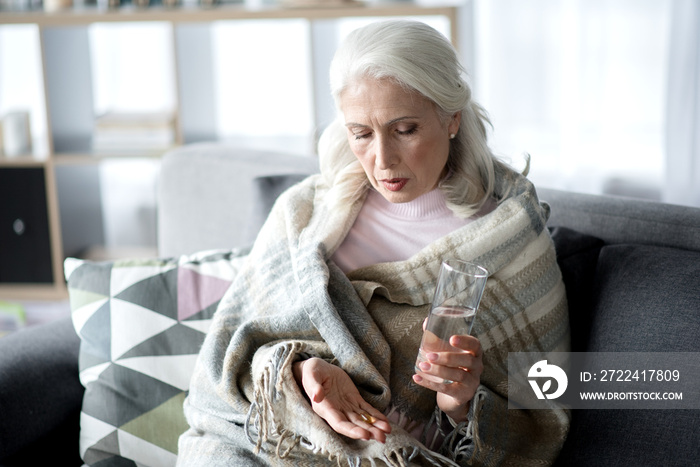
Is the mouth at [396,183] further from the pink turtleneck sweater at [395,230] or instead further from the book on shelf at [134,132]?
the book on shelf at [134,132]

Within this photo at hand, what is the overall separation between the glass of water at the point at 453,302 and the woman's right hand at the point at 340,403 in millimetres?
180

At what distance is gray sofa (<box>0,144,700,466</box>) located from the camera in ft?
4.25

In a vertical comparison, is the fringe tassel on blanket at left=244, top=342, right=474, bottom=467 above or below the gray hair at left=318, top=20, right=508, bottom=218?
below

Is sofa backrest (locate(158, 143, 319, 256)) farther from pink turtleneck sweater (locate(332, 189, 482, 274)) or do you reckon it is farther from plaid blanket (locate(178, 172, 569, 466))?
plaid blanket (locate(178, 172, 569, 466))

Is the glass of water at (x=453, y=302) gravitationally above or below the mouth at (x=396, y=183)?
below

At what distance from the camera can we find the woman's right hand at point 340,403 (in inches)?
47.6

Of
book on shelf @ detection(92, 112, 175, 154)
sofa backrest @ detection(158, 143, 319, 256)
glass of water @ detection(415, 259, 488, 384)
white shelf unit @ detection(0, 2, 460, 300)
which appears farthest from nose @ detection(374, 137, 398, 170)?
book on shelf @ detection(92, 112, 175, 154)

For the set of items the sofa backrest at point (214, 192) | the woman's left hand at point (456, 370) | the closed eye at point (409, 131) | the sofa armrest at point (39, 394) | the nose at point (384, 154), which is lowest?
the sofa armrest at point (39, 394)

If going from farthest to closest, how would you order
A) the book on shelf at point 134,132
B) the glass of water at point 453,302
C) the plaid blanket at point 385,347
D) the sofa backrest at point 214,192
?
1. the book on shelf at point 134,132
2. the sofa backrest at point 214,192
3. the plaid blanket at point 385,347
4. the glass of water at point 453,302

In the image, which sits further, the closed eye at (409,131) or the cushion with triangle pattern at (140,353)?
the cushion with triangle pattern at (140,353)

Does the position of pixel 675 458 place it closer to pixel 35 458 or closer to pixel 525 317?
pixel 525 317

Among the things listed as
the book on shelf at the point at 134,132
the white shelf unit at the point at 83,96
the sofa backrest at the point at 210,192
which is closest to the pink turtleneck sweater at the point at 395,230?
the sofa backrest at the point at 210,192

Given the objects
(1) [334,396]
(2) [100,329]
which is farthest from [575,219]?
(2) [100,329]

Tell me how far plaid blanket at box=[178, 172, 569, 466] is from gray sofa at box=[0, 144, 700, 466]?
0.24 ft
